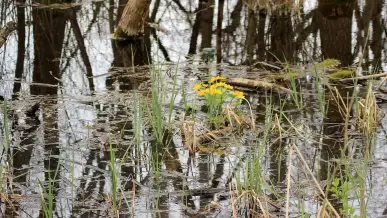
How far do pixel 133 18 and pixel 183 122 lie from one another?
4235 mm

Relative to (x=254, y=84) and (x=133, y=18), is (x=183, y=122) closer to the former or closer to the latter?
(x=254, y=84)

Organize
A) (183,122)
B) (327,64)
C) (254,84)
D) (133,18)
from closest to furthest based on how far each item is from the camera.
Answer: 1. (183,122)
2. (254,84)
3. (327,64)
4. (133,18)

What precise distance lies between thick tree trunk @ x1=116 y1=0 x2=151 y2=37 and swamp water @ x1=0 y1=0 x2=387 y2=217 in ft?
0.72

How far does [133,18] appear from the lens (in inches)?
386

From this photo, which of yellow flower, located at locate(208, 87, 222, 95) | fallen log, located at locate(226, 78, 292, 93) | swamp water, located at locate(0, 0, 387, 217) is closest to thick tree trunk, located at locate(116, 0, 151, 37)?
swamp water, located at locate(0, 0, 387, 217)

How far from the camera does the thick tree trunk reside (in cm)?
956

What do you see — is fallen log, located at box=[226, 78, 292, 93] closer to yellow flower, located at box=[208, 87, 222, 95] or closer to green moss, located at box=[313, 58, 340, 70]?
green moss, located at box=[313, 58, 340, 70]

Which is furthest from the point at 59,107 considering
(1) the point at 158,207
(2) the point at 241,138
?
(1) the point at 158,207

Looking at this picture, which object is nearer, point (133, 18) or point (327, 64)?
point (327, 64)

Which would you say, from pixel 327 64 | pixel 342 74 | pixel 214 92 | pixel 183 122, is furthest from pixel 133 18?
pixel 183 122

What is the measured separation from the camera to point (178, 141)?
5.95 metres

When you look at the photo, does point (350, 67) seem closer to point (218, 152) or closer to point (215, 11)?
point (218, 152)

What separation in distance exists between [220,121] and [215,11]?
6.36m

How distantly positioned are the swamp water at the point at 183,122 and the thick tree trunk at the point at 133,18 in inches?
8.7
